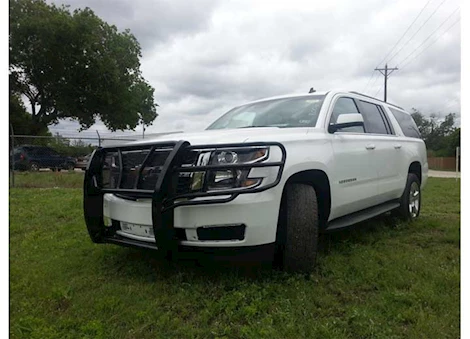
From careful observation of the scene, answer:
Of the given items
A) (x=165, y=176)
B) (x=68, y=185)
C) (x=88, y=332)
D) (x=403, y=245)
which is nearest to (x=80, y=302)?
(x=88, y=332)

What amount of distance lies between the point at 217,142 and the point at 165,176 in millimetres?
497

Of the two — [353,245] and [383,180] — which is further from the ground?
[383,180]

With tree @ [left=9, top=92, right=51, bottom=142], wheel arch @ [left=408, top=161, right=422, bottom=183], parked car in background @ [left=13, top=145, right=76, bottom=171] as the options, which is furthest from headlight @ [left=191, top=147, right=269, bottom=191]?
tree @ [left=9, top=92, right=51, bottom=142]

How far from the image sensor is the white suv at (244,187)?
2.60m

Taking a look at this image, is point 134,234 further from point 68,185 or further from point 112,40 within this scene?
point 112,40

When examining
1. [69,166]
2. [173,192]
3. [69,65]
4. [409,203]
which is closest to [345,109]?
[409,203]

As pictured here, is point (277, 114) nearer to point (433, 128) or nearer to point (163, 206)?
point (163, 206)

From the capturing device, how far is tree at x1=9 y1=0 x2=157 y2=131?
71.2ft

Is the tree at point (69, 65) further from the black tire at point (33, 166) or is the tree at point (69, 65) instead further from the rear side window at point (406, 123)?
the rear side window at point (406, 123)

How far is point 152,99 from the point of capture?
134 feet

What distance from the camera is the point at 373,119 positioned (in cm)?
474

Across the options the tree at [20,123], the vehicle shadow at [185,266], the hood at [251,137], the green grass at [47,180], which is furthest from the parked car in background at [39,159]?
the tree at [20,123]

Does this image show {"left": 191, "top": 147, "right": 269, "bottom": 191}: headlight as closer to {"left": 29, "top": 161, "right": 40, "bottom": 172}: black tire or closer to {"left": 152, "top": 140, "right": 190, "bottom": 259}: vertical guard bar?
{"left": 152, "top": 140, "right": 190, "bottom": 259}: vertical guard bar

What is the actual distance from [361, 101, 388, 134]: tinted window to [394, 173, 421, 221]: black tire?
0.93 m
